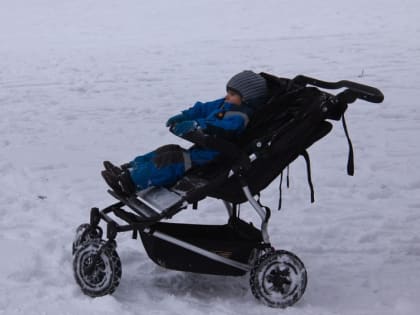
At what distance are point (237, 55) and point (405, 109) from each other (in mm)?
3952

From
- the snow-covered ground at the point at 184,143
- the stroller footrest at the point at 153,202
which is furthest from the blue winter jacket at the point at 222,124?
the snow-covered ground at the point at 184,143

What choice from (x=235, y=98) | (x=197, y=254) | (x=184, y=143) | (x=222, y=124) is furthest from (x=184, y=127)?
(x=184, y=143)

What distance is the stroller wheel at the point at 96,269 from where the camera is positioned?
419 cm

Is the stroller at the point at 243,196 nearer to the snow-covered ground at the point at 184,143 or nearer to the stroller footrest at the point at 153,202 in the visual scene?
the stroller footrest at the point at 153,202

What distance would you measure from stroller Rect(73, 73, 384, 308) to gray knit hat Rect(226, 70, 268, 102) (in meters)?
0.09

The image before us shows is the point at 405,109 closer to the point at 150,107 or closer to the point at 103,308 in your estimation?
the point at 150,107

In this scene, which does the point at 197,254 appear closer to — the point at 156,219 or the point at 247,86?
the point at 156,219

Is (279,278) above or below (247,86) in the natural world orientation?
below

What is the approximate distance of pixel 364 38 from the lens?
1321cm

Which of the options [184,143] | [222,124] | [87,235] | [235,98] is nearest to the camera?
[222,124]

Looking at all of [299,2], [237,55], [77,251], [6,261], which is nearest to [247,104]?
[77,251]

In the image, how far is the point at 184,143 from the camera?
7688mm

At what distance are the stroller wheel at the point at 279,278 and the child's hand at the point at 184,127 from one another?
808 millimetres

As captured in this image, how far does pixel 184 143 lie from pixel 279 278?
3644 millimetres
